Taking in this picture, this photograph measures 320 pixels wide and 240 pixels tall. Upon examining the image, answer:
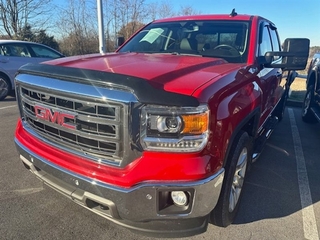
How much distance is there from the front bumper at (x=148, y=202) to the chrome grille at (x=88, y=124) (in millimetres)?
204

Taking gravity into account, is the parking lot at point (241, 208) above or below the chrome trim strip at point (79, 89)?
below

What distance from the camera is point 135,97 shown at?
1723 millimetres

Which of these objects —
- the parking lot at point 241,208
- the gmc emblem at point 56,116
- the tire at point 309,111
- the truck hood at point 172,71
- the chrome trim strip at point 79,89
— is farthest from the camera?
the tire at point 309,111

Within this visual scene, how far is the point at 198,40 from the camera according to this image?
11.1 feet

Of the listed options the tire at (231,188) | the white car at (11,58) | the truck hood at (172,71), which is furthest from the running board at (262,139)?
the white car at (11,58)

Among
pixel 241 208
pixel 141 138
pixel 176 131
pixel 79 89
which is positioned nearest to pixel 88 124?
pixel 79 89

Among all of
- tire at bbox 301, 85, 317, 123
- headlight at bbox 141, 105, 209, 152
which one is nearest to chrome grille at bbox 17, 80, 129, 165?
headlight at bbox 141, 105, 209, 152

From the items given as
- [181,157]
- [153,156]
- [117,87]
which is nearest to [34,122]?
[117,87]

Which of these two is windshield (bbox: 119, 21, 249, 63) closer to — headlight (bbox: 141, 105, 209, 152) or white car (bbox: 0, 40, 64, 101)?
headlight (bbox: 141, 105, 209, 152)

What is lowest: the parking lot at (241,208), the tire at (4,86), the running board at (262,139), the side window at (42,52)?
the tire at (4,86)

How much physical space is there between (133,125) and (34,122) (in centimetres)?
119

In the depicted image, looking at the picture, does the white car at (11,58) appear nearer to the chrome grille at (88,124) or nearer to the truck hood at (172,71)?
the truck hood at (172,71)

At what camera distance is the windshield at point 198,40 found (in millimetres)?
3137

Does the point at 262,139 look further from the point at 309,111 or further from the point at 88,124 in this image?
the point at 309,111
